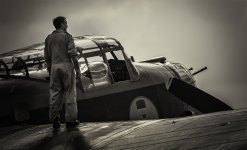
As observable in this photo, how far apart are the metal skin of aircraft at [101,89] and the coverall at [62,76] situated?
0.87m

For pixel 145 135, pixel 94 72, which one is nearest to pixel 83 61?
pixel 94 72

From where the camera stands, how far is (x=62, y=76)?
11000 millimetres

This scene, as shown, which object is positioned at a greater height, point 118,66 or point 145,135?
point 118,66

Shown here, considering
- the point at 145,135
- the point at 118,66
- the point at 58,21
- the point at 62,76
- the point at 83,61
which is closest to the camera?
the point at 145,135

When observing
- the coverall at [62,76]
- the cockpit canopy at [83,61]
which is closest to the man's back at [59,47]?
the coverall at [62,76]

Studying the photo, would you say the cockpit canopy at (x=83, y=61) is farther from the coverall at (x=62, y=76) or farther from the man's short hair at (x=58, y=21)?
the man's short hair at (x=58, y=21)

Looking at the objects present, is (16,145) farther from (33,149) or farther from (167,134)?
(167,134)

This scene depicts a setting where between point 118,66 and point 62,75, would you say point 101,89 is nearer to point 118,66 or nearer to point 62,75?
point 62,75

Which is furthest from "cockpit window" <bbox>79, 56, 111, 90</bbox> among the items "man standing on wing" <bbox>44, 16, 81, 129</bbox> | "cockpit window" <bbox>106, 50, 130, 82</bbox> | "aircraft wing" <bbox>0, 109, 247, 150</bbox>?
"aircraft wing" <bbox>0, 109, 247, 150</bbox>

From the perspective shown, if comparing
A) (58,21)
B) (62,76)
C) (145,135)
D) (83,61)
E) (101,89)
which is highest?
(58,21)

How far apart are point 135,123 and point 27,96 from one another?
2.96m

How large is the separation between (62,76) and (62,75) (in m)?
0.02

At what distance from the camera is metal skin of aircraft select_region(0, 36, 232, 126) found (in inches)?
465

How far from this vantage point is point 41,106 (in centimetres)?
1181
